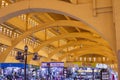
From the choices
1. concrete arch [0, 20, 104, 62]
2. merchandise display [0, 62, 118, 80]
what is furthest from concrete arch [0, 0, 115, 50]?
concrete arch [0, 20, 104, 62]

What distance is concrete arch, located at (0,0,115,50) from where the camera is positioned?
12852 mm

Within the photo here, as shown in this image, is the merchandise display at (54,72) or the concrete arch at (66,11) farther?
the merchandise display at (54,72)

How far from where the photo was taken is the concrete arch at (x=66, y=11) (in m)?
12.9

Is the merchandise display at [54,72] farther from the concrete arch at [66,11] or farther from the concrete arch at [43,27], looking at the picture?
the concrete arch at [66,11]

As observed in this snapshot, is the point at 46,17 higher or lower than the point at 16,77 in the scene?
higher

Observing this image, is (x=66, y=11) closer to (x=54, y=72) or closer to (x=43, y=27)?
(x=43, y=27)

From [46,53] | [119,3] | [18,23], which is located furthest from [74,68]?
[119,3]

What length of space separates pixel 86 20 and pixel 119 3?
247 centimetres

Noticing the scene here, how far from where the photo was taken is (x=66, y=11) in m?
13.9

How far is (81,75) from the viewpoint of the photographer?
30375 millimetres

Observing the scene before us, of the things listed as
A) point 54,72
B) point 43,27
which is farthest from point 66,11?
point 54,72

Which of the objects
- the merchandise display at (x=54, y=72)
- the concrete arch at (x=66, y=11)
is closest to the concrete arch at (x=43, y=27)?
the merchandise display at (x=54, y=72)

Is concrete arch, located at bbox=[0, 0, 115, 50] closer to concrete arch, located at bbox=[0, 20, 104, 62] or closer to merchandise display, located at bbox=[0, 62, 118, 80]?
merchandise display, located at bbox=[0, 62, 118, 80]

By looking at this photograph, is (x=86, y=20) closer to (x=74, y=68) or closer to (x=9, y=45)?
(x=9, y=45)
